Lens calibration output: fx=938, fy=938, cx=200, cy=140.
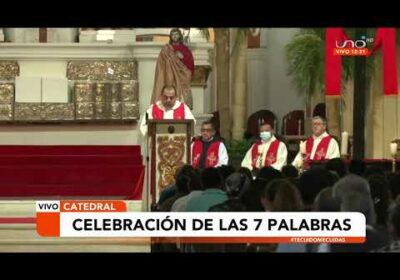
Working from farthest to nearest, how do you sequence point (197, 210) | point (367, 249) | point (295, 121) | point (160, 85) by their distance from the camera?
point (295, 121) < point (160, 85) < point (197, 210) < point (367, 249)

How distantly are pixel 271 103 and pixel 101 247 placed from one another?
9.30m

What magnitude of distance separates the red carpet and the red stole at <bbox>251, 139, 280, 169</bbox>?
1281mm

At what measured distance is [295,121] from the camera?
50.0 feet

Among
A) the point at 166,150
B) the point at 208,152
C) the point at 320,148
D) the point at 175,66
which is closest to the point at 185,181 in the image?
the point at 166,150

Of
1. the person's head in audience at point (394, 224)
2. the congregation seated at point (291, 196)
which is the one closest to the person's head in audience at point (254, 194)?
the congregation seated at point (291, 196)

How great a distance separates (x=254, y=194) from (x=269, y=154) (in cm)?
320

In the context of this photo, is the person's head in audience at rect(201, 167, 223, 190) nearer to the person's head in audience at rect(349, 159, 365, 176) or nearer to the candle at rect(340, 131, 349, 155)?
the person's head in audience at rect(349, 159, 365, 176)

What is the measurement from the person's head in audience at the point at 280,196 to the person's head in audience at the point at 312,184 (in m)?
0.07

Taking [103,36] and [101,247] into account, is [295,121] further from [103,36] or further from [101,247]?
[101,247]

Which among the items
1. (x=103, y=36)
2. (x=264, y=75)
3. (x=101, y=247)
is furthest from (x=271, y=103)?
(x=101, y=247)

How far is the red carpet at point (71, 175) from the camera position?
34.6 feet

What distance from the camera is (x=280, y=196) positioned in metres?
6.85

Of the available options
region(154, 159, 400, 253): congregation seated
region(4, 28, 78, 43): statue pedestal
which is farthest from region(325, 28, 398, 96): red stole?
region(4, 28, 78, 43): statue pedestal

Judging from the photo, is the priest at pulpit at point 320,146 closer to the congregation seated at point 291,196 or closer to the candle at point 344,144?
the candle at point 344,144
